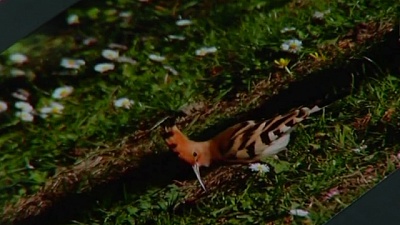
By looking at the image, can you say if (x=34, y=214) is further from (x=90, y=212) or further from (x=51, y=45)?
(x=51, y=45)

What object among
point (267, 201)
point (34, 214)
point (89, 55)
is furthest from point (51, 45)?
point (267, 201)

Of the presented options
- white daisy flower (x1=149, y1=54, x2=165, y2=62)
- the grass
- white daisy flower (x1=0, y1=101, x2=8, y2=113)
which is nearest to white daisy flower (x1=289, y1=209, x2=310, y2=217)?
the grass

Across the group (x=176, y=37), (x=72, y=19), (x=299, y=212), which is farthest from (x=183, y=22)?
(x=299, y=212)

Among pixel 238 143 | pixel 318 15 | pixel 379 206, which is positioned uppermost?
Result: pixel 318 15

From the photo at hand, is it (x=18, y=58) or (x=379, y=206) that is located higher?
(x=18, y=58)

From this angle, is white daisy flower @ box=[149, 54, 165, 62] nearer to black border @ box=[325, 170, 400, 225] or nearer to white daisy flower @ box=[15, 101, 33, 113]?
white daisy flower @ box=[15, 101, 33, 113]

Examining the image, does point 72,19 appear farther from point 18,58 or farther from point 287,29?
point 287,29
